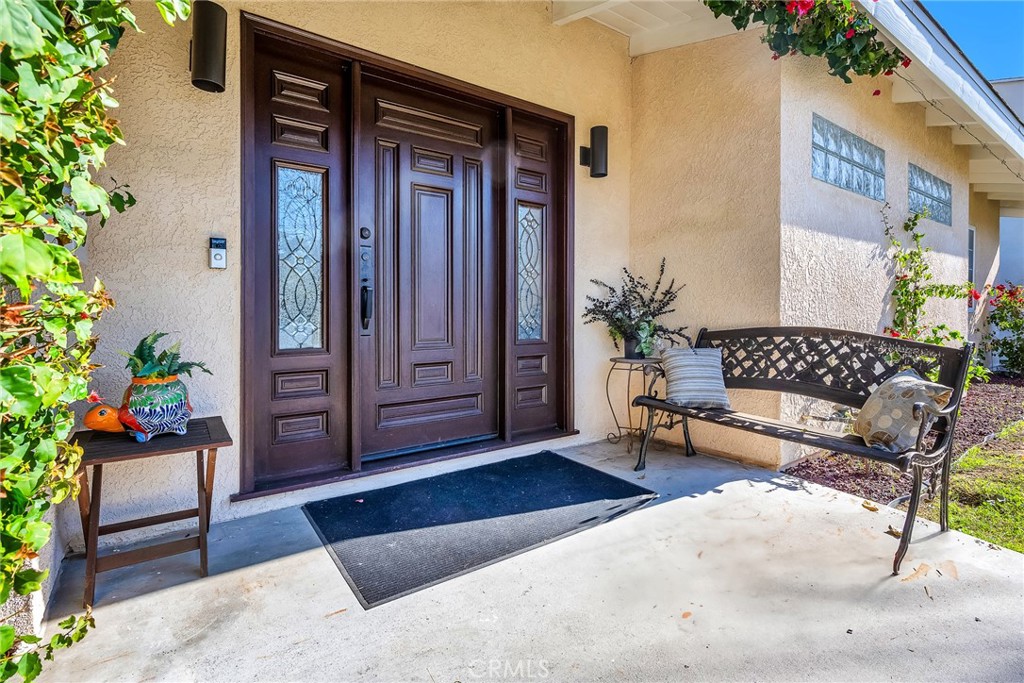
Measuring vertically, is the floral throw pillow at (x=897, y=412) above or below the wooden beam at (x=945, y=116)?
below

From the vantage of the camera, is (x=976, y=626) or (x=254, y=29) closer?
(x=976, y=626)

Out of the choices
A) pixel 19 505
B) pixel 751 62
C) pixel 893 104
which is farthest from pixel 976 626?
pixel 893 104

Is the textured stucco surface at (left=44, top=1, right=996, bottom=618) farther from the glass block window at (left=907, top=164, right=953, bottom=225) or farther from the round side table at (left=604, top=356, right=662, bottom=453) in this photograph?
the glass block window at (left=907, top=164, right=953, bottom=225)

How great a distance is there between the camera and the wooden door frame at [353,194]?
8.34 feet

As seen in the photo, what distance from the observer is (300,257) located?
2807mm

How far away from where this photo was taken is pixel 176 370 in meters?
2.06

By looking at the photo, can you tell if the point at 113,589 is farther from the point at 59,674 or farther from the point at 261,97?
the point at 261,97

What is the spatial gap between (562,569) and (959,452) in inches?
143

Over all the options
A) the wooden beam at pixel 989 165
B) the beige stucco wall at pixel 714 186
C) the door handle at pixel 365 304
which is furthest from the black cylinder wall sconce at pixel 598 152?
the wooden beam at pixel 989 165

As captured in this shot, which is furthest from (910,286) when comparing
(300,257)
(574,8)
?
(300,257)

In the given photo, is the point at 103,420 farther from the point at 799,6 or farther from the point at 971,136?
the point at 971,136

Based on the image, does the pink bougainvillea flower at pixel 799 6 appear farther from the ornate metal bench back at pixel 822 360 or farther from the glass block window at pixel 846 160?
→ the ornate metal bench back at pixel 822 360

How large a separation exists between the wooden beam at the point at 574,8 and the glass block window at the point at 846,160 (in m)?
1.70

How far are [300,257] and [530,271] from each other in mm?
1628
